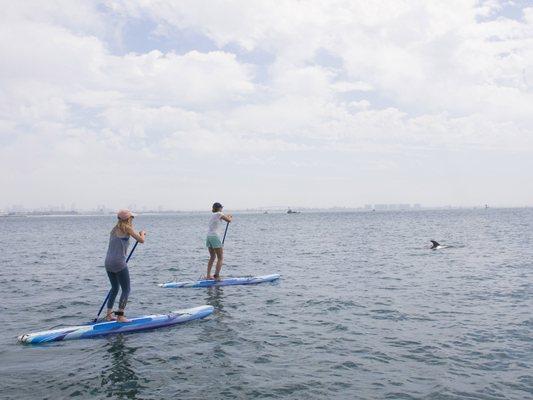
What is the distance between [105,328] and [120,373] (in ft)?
9.61

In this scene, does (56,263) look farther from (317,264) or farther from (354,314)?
(354,314)

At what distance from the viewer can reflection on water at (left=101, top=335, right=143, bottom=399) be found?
790 cm

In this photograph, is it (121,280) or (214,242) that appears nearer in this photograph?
(121,280)

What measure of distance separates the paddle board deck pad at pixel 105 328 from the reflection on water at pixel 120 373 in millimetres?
646

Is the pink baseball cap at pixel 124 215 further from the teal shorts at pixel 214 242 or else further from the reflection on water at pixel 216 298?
the teal shorts at pixel 214 242

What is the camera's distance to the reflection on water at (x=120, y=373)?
25.9 ft

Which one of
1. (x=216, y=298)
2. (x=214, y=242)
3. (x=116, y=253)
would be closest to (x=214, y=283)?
(x=214, y=242)

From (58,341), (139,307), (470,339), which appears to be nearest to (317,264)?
(139,307)

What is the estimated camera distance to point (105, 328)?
11422 millimetres

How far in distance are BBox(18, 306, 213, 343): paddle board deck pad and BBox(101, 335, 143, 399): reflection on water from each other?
646mm

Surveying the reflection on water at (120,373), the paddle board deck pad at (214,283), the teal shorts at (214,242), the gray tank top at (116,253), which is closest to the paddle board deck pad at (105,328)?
the reflection on water at (120,373)

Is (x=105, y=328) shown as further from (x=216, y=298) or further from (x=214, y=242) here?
(x=214, y=242)

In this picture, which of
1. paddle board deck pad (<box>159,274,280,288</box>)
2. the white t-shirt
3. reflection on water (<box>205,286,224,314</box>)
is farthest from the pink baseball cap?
paddle board deck pad (<box>159,274,280,288</box>)

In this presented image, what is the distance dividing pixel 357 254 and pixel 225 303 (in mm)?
18643
